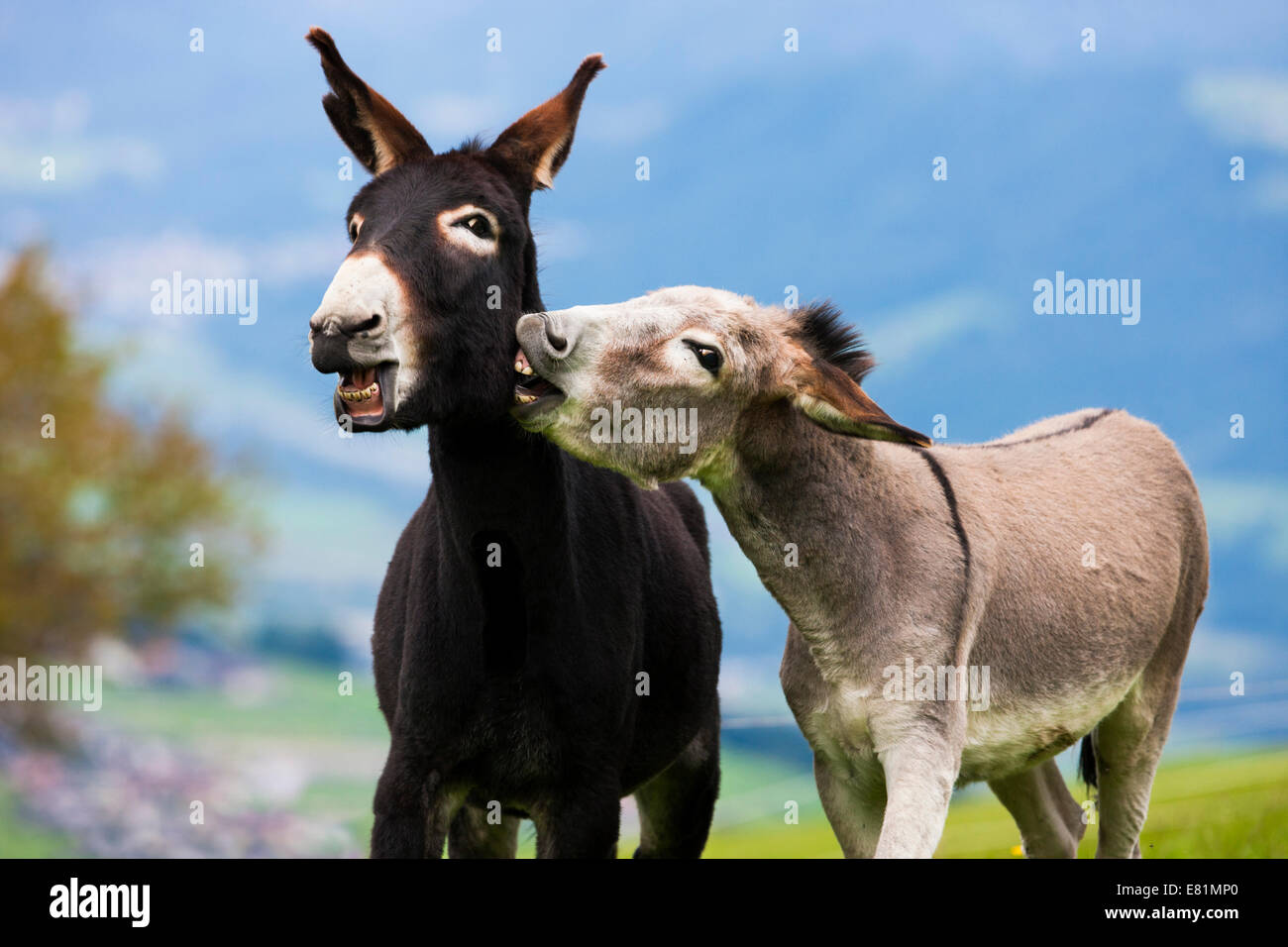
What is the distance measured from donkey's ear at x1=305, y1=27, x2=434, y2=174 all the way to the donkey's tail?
5.67m

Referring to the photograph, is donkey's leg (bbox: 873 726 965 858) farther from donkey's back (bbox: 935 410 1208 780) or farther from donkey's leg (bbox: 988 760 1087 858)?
donkey's leg (bbox: 988 760 1087 858)

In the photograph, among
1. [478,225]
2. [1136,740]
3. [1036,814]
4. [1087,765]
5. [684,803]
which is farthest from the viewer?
[684,803]

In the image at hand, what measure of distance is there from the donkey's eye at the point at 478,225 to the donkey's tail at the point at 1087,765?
17.2ft

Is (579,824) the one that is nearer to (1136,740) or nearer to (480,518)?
(480,518)

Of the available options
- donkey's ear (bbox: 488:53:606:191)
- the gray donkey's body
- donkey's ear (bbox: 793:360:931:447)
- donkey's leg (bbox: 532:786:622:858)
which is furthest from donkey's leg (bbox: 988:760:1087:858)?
donkey's ear (bbox: 488:53:606:191)

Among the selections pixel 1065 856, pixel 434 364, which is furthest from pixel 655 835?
pixel 434 364

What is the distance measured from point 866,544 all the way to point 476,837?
3.36 meters

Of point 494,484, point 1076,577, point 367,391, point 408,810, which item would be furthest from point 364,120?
point 1076,577

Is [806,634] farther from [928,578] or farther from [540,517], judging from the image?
[540,517]

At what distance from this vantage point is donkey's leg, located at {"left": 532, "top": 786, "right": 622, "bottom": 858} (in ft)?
20.5

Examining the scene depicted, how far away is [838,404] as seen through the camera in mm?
5742

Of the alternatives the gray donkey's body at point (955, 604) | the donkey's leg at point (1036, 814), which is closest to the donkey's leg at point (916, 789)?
the gray donkey's body at point (955, 604)

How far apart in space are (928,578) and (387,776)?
2788 mm

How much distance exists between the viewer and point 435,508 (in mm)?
6824
